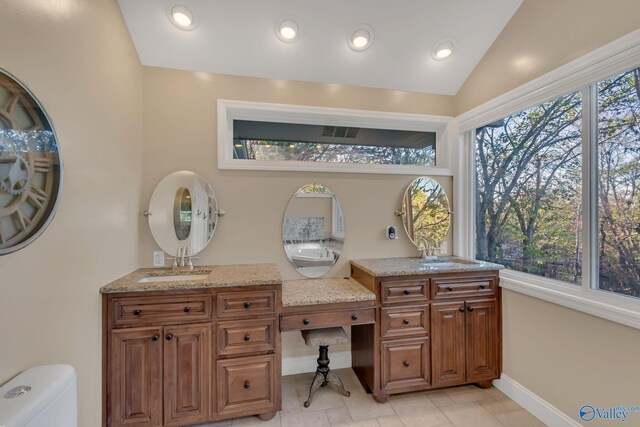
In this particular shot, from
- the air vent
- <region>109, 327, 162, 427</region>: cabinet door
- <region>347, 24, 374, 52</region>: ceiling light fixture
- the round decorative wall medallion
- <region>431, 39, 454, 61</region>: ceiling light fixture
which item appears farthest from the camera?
the air vent

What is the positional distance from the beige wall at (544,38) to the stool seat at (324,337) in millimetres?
2380

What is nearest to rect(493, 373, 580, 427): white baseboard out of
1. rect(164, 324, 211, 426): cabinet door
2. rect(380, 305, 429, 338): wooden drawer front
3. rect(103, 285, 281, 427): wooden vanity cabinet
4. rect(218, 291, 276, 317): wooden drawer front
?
Result: rect(380, 305, 429, 338): wooden drawer front

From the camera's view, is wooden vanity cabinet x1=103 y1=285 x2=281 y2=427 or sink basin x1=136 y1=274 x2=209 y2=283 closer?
wooden vanity cabinet x1=103 y1=285 x2=281 y2=427

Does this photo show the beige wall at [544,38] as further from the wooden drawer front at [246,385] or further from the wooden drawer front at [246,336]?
the wooden drawer front at [246,385]

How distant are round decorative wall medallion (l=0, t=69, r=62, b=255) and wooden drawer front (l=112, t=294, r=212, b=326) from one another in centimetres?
73

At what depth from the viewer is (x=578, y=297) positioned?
1730mm

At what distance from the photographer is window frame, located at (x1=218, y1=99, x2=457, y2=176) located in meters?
2.40

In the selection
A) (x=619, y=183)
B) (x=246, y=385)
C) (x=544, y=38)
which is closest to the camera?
(x=619, y=183)

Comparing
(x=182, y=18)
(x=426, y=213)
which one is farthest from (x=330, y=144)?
(x=182, y=18)

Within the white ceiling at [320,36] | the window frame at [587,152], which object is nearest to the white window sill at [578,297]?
the window frame at [587,152]

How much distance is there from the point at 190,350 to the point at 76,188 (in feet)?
3.80

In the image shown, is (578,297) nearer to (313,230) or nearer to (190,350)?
(313,230)

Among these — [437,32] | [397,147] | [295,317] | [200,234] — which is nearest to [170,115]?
[200,234]

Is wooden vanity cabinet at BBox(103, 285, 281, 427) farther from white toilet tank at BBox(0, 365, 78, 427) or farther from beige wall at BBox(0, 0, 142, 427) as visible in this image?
white toilet tank at BBox(0, 365, 78, 427)
